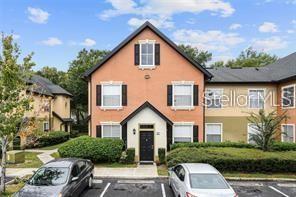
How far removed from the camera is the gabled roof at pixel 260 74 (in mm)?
26369

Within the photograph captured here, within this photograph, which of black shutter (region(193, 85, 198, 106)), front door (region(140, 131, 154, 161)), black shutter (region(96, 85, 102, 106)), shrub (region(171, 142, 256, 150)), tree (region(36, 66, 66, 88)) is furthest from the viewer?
tree (region(36, 66, 66, 88))

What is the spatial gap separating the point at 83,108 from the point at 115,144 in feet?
122

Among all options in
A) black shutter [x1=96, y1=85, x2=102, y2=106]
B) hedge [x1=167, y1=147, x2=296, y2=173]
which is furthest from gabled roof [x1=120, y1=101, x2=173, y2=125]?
hedge [x1=167, y1=147, x2=296, y2=173]

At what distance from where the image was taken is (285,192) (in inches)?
609

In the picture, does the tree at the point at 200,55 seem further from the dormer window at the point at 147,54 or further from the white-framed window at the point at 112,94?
the white-framed window at the point at 112,94

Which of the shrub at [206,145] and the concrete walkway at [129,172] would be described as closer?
the concrete walkway at [129,172]

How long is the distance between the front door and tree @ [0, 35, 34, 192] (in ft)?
35.9

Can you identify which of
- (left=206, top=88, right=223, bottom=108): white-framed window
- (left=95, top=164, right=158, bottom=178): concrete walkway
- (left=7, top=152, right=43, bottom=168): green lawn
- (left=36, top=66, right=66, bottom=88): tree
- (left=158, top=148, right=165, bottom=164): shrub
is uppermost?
(left=36, top=66, right=66, bottom=88): tree

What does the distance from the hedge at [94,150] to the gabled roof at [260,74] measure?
10438mm

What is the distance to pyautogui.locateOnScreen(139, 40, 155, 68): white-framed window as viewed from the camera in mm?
24688

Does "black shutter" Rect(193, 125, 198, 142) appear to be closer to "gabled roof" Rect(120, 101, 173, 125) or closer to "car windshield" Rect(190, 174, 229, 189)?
"gabled roof" Rect(120, 101, 173, 125)

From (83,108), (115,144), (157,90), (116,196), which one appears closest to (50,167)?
(116,196)

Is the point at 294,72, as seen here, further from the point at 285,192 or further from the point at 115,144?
the point at 115,144

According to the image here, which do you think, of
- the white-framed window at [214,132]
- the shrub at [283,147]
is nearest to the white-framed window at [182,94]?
the white-framed window at [214,132]
